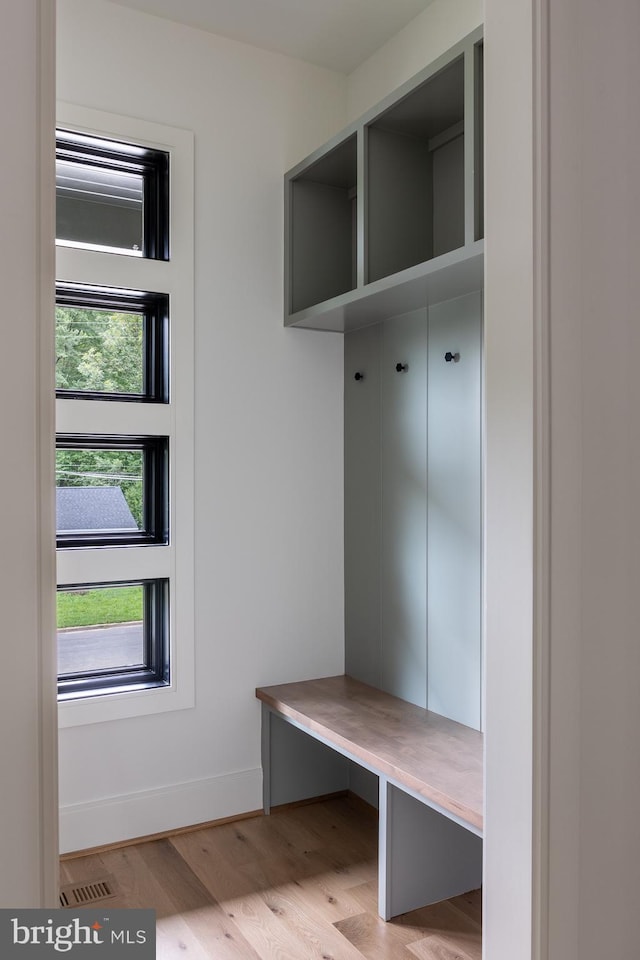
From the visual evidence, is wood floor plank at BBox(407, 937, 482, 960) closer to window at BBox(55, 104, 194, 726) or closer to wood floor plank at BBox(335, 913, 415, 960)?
wood floor plank at BBox(335, 913, 415, 960)

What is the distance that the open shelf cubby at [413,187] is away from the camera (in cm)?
240

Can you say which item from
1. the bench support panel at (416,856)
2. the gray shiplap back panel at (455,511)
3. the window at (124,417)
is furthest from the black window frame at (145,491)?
the bench support panel at (416,856)

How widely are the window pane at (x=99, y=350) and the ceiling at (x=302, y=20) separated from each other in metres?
1.04

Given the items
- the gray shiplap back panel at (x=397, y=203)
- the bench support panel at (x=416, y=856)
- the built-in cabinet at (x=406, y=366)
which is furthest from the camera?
the gray shiplap back panel at (x=397, y=203)

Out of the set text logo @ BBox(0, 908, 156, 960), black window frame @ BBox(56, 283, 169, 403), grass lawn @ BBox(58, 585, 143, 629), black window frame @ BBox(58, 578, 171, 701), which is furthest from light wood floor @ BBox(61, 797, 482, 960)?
black window frame @ BBox(56, 283, 169, 403)

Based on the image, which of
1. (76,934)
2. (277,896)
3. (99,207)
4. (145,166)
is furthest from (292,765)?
(145,166)

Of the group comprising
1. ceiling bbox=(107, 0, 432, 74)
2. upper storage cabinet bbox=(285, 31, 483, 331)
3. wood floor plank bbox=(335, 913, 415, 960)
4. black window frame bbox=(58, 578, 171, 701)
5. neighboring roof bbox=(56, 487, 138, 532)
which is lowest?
wood floor plank bbox=(335, 913, 415, 960)

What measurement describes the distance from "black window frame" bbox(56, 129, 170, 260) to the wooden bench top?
1645 millimetres

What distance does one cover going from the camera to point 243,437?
2775mm

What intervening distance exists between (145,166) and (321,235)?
69 centimetres

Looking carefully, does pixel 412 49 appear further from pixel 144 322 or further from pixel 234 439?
pixel 234 439

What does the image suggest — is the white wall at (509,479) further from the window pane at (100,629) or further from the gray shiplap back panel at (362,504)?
the window pane at (100,629)

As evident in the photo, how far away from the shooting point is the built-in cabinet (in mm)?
2324
